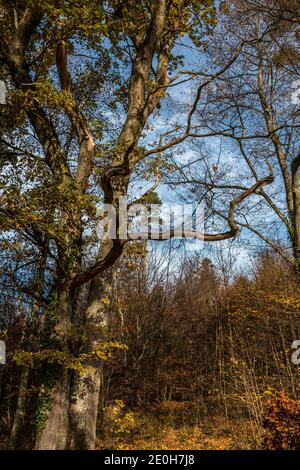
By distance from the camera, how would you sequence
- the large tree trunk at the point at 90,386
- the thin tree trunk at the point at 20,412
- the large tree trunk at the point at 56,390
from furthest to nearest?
1. the thin tree trunk at the point at 20,412
2. the large tree trunk at the point at 90,386
3. the large tree trunk at the point at 56,390

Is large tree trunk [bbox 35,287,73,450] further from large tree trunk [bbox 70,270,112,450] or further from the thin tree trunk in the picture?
the thin tree trunk

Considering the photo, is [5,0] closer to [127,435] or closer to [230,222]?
[230,222]

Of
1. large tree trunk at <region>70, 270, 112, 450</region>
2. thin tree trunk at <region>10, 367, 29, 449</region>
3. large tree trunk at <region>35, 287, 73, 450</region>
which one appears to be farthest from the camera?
thin tree trunk at <region>10, 367, 29, 449</region>

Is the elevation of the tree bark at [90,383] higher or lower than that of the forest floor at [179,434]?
higher

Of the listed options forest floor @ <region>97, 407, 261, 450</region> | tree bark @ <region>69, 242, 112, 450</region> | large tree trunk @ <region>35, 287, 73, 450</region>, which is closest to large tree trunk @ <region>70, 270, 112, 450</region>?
tree bark @ <region>69, 242, 112, 450</region>

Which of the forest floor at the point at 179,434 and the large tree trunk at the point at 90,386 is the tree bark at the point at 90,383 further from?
the forest floor at the point at 179,434

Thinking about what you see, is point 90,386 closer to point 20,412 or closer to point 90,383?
point 90,383

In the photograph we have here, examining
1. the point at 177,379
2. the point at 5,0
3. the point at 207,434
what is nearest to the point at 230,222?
the point at 5,0

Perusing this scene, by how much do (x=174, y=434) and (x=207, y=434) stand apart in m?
1.04

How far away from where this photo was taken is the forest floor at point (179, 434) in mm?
9445

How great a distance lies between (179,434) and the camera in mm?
11344

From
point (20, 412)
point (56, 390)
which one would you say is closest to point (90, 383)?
point (56, 390)

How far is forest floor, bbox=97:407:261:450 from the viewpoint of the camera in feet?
31.0

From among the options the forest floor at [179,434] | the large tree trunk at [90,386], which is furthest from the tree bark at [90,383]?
the forest floor at [179,434]
